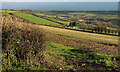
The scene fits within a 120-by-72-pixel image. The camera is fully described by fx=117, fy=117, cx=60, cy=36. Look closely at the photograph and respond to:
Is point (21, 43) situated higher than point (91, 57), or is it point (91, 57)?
point (21, 43)

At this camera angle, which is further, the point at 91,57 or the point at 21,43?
the point at 91,57

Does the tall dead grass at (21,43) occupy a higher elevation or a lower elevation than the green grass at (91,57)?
higher

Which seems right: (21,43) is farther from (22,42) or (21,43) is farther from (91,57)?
(91,57)

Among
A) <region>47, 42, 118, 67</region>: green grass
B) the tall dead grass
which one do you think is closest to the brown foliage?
the tall dead grass

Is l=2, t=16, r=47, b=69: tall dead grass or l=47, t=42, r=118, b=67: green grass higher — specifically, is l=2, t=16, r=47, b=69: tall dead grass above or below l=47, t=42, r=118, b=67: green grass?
above

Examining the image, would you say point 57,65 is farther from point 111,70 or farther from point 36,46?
point 111,70

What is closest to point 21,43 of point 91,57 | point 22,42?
point 22,42

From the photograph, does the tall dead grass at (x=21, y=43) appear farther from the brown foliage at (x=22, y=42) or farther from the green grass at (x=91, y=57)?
the green grass at (x=91, y=57)

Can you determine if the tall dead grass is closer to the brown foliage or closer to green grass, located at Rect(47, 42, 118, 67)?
the brown foliage

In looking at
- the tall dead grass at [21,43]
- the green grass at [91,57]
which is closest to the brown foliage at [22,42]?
the tall dead grass at [21,43]

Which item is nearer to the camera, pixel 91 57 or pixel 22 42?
pixel 22 42

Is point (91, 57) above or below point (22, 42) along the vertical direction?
below
